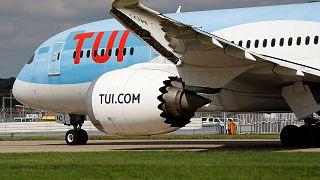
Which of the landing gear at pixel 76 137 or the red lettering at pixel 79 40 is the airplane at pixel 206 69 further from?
the landing gear at pixel 76 137

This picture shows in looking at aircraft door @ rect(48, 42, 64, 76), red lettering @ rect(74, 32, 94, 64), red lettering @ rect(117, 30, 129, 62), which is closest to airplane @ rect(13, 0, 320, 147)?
red lettering @ rect(117, 30, 129, 62)

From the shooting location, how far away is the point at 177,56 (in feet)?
67.8

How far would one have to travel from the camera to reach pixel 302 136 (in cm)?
2345

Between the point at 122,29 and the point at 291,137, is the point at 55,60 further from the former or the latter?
the point at 291,137

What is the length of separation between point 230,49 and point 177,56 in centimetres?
229

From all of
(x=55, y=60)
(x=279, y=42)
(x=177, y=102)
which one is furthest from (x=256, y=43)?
(x=55, y=60)

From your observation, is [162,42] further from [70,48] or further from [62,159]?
[70,48]

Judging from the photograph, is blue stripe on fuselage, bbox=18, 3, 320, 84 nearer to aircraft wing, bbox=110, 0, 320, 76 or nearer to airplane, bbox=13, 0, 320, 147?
airplane, bbox=13, 0, 320, 147

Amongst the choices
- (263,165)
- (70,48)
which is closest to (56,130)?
(70,48)

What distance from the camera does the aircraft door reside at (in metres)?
27.8

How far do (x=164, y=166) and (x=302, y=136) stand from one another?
32.1 feet

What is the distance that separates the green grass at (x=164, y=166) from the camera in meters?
13.2

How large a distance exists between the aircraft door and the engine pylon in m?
8.21

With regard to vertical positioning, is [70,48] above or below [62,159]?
above
